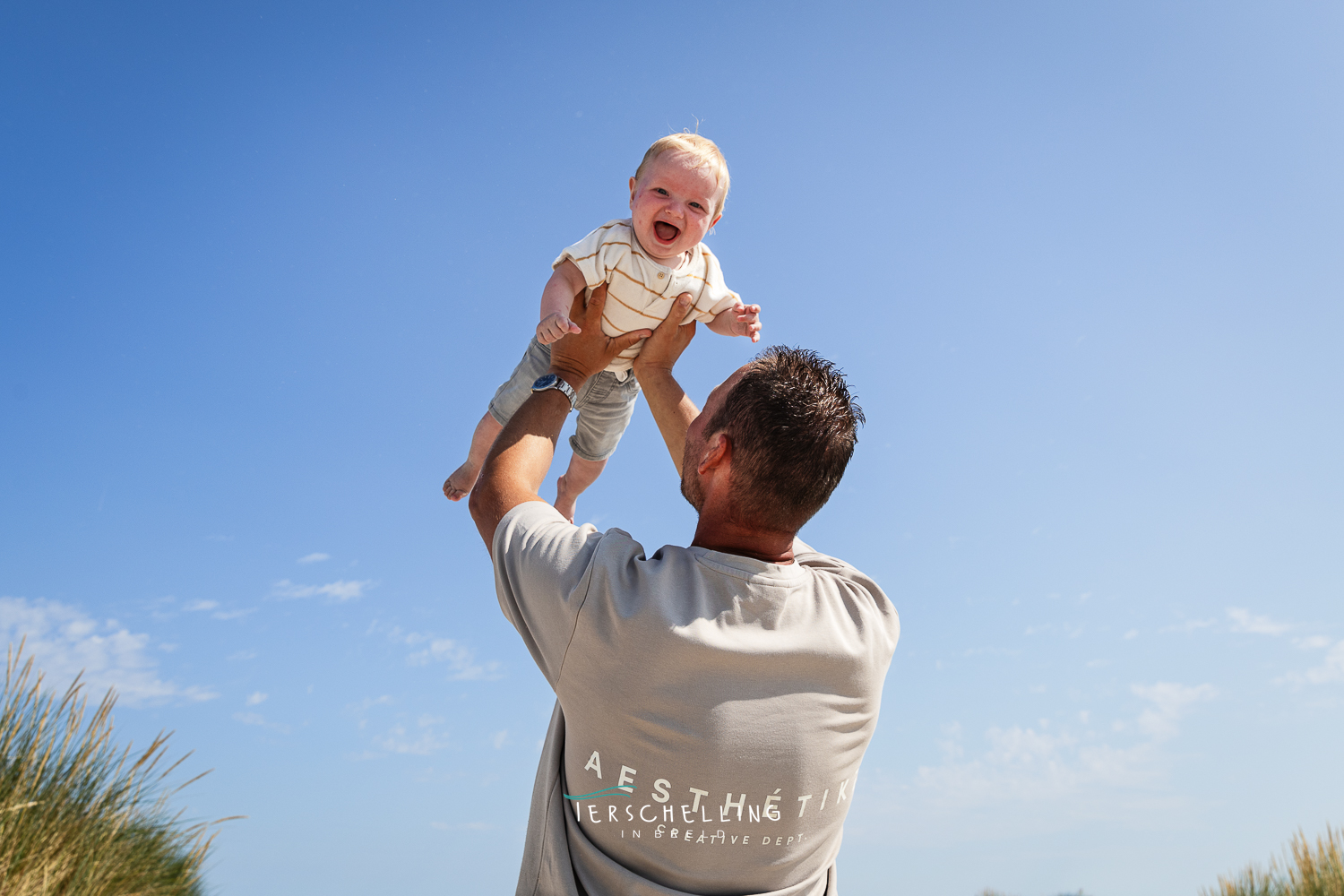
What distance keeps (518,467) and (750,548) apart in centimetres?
88

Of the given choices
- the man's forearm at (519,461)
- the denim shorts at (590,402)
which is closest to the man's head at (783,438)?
the man's forearm at (519,461)

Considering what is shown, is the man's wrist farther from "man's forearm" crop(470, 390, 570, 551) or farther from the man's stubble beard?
the man's stubble beard

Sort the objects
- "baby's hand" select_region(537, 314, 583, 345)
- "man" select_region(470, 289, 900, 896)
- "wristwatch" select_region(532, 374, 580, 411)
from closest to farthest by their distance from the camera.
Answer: "man" select_region(470, 289, 900, 896) < "wristwatch" select_region(532, 374, 580, 411) < "baby's hand" select_region(537, 314, 583, 345)

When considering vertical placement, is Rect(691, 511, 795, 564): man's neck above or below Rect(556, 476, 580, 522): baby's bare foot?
below

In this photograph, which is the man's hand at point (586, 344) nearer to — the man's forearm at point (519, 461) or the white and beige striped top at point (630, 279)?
the white and beige striped top at point (630, 279)

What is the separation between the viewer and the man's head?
2.46m

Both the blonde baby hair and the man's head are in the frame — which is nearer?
the man's head

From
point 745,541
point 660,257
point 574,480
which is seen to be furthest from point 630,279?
point 745,541

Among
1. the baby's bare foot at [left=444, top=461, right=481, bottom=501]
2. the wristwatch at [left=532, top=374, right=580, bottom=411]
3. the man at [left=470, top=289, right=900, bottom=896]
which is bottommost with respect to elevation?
the man at [left=470, top=289, right=900, bottom=896]

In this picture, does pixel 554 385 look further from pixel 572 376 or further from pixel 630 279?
pixel 630 279

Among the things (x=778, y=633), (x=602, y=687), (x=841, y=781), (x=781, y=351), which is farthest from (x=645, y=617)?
(x=781, y=351)

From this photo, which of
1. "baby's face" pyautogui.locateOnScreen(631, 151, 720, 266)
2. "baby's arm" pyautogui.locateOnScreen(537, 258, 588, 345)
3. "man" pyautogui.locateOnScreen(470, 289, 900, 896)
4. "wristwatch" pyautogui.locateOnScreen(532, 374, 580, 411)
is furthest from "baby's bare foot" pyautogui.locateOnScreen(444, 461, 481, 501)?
"man" pyautogui.locateOnScreen(470, 289, 900, 896)

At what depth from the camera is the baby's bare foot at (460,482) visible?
→ 15.1 feet

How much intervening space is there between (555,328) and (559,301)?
330mm
